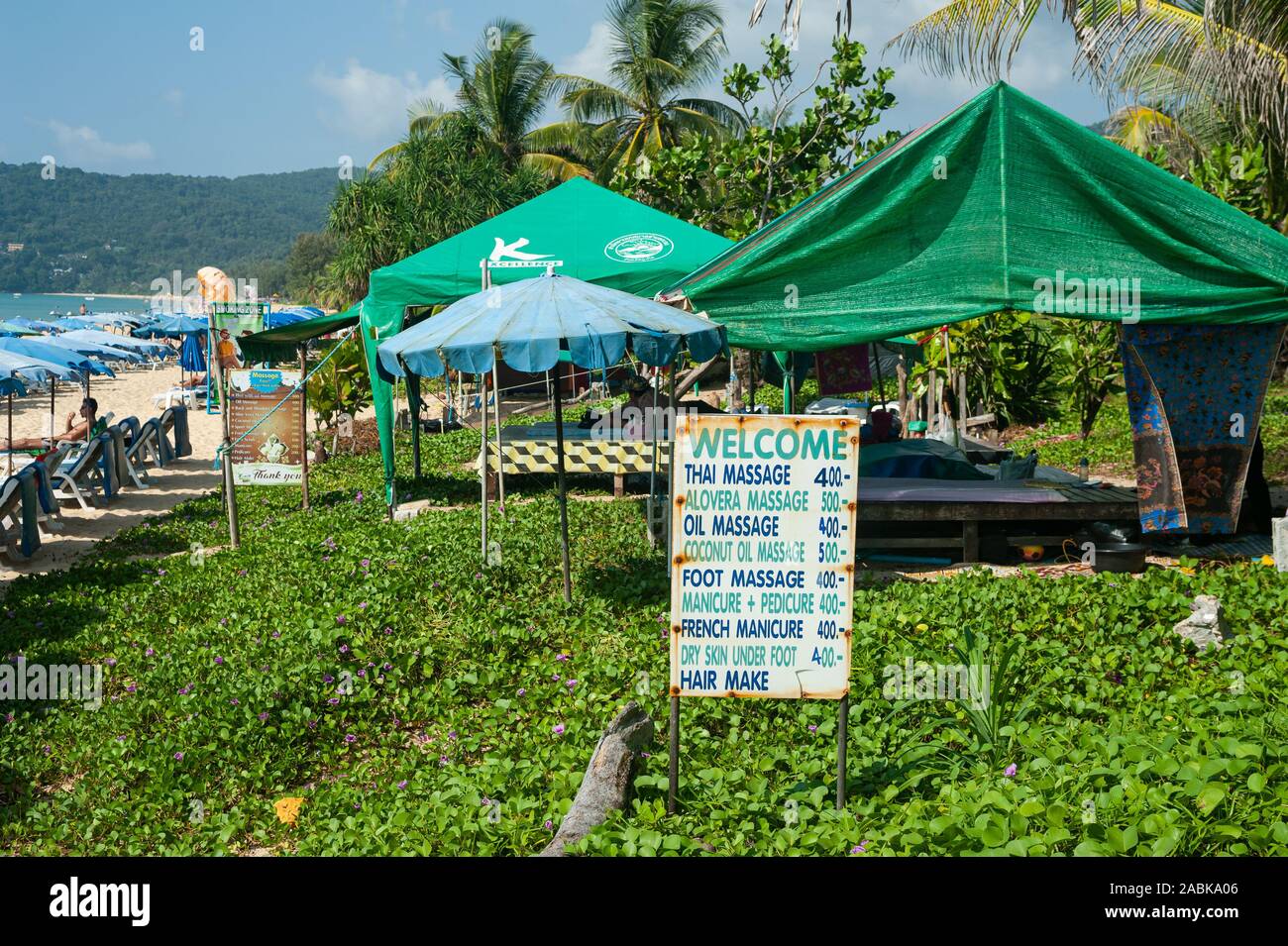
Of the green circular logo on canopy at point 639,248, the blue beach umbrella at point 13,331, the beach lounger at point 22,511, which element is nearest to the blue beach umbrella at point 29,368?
the beach lounger at point 22,511

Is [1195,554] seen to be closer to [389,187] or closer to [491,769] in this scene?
[491,769]

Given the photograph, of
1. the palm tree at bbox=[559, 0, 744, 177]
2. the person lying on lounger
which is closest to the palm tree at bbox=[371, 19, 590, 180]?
the palm tree at bbox=[559, 0, 744, 177]

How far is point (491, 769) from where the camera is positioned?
5.47 m

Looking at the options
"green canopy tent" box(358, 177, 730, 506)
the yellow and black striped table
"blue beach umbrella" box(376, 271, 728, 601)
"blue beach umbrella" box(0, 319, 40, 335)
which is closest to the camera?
"blue beach umbrella" box(376, 271, 728, 601)

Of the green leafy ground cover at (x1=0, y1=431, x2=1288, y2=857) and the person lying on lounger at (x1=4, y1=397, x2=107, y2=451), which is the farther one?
the person lying on lounger at (x1=4, y1=397, x2=107, y2=451)

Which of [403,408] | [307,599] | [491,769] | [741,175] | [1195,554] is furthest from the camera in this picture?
[403,408]

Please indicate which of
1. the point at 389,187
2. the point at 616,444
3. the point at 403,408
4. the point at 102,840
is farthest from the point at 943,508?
the point at 389,187

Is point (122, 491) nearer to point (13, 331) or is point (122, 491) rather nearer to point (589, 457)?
point (589, 457)

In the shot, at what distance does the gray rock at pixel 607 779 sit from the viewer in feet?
14.6

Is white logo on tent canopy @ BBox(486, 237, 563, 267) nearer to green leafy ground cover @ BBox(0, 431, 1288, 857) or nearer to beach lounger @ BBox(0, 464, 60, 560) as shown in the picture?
green leafy ground cover @ BBox(0, 431, 1288, 857)

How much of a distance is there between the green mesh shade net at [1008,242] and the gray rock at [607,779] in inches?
195

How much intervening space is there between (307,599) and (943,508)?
5573 millimetres

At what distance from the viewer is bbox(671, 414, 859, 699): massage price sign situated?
4.59 meters

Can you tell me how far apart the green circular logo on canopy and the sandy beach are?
23.4ft
